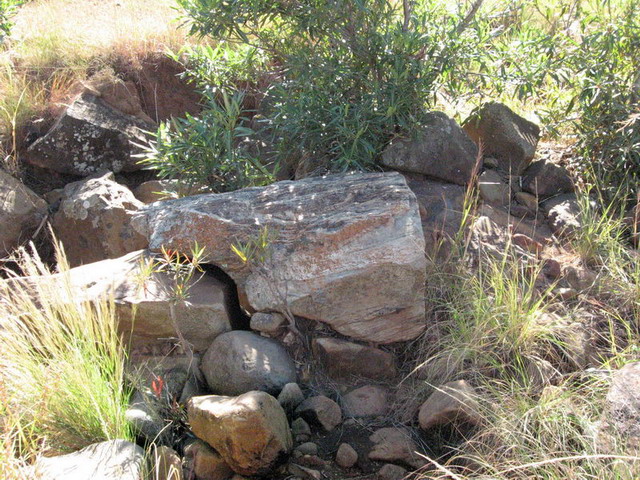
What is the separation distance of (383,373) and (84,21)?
5222mm

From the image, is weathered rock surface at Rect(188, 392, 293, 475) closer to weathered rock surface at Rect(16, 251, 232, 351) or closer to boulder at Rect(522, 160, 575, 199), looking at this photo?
weathered rock surface at Rect(16, 251, 232, 351)

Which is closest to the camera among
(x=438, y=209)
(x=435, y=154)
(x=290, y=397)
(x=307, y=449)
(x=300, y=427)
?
(x=307, y=449)

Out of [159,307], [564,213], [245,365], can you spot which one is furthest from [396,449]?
[564,213]

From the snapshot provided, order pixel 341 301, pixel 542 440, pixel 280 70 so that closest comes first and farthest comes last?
pixel 542 440
pixel 341 301
pixel 280 70

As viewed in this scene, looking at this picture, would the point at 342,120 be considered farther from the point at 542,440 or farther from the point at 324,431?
the point at 542,440

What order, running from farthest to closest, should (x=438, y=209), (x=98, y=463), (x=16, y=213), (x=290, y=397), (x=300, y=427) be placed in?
(x=16, y=213), (x=438, y=209), (x=290, y=397), (x=300, y=427), (x=98, y=463)

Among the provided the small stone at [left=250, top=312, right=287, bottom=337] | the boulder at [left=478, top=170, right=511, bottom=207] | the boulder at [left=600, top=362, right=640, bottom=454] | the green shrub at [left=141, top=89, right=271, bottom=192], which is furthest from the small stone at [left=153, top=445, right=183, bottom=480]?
the boulder at [left=478, top=170, right=511, bottom=207]

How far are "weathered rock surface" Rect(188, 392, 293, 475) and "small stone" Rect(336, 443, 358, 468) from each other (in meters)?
0.24

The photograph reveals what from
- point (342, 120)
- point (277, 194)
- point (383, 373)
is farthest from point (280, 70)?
point (383, 373)

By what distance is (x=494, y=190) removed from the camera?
4691 millimetres

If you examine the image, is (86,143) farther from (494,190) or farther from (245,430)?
(245,430)

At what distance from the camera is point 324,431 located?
3.51 metres

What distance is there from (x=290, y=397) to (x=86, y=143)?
3216 millimetres

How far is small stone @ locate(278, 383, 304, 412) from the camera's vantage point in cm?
354
